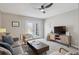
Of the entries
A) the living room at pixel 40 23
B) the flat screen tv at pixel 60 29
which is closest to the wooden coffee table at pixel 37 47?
the living room at pixel 40 23

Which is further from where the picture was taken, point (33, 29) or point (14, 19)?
point (33, 29)

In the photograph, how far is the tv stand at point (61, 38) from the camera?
2.04 m

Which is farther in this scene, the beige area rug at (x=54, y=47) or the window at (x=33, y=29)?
the window at (x=33, y=29)

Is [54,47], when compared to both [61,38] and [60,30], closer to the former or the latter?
[61,38]

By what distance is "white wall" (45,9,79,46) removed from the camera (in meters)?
2.02

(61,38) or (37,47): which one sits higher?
(61,38)

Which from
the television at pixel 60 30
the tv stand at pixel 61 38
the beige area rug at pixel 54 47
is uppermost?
the television at pixel 60 30

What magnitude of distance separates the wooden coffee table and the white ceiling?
A: 0.62 meters

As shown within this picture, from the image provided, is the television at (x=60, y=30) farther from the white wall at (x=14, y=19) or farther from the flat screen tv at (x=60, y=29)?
the white wall at (x=14, y=19)

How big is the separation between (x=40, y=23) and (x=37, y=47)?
56cm

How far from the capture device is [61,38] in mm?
2150

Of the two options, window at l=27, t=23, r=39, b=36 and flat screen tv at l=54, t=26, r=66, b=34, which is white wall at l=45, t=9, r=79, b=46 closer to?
flat screen tv at l=54, t=26, r=66, b=34

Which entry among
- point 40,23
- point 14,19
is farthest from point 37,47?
point 14,19

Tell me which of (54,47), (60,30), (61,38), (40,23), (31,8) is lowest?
(54,47)
